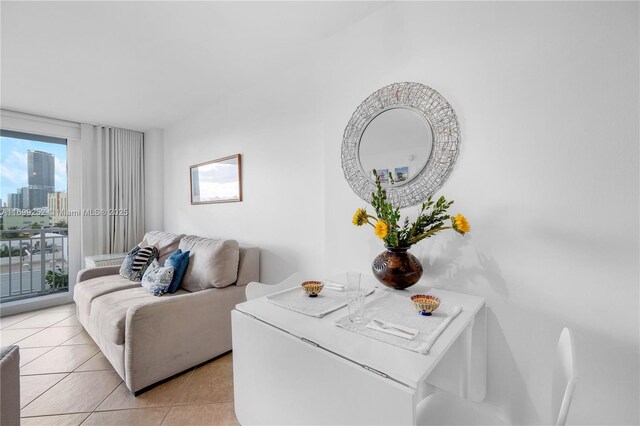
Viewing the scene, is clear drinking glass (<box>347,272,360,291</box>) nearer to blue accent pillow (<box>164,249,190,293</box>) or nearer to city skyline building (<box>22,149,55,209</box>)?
blue accent pillow (<box>164,249,190,293</box>)

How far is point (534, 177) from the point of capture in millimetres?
1147

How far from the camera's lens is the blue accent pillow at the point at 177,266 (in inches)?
88.3

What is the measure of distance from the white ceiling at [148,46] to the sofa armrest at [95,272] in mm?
1789

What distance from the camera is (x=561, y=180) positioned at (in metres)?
1.09

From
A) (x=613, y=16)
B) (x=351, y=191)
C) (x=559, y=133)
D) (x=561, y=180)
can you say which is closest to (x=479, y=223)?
(x=561, y=180)

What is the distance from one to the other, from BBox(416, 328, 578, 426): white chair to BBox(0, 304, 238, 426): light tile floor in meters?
1.15

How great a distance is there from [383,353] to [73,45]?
2.76 m

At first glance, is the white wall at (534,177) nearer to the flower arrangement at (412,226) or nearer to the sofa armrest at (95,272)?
the flower arrangement at (412,226)

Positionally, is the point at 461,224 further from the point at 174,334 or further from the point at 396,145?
the point at 174,334

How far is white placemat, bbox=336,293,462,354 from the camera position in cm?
84

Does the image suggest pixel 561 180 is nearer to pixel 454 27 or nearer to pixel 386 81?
pixel 454 27

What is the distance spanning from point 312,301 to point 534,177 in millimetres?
1100

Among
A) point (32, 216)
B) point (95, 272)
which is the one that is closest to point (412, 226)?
point (95, 272)

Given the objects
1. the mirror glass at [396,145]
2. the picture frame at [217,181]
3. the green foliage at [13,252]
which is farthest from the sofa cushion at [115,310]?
the green foliage at [13,252]
